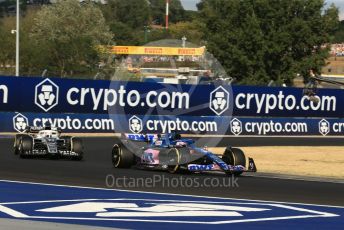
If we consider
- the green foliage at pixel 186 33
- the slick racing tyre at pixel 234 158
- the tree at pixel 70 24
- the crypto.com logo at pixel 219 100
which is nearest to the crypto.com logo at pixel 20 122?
the crypto.com logo at pixel 219 100

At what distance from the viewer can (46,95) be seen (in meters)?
→ 30.0

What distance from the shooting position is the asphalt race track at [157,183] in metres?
13.4

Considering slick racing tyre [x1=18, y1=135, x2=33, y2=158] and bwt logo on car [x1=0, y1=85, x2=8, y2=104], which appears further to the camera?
bwt logo on car [x1=0, y1=85, x2=8, y2=104]

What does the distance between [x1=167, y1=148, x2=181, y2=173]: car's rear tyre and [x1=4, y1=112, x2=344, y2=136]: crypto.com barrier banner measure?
11.3 meters

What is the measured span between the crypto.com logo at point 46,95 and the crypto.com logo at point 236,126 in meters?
7.46

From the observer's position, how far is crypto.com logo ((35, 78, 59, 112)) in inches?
1173

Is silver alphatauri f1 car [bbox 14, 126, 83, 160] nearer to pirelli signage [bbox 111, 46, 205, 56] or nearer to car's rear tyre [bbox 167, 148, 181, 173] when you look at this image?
car's rear tyre [bbox 167, 148, 181, 173]

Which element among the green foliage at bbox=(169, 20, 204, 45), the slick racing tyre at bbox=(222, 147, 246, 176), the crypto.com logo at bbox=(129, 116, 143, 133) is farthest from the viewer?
the green foliage at bbox=(169, 20, 204, 45)

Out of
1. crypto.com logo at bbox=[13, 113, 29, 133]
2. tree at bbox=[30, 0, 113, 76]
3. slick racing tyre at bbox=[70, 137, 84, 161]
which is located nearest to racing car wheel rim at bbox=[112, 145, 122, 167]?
slick racing tyre at bbox=[70, 137, 84, 161]

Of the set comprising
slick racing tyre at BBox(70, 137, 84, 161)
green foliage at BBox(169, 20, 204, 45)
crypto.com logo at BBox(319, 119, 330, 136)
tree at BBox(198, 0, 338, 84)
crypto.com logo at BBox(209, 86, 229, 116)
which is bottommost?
crypto.com logo at BBox(319, 119, 330, 136)

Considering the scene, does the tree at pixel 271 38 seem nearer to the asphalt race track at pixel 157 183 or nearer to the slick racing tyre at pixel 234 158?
the asphalt race track at pixel 157 183

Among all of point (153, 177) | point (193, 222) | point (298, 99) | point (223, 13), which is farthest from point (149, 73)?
point (193, 222)

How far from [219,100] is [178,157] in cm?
1658

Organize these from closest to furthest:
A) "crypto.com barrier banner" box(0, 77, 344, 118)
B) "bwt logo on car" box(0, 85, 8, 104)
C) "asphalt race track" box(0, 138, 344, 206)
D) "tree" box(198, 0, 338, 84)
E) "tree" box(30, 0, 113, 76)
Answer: "asphalt race track" box(0, 138, 344, 206) < "bwt logo on car" box(0, 85, 8, 104) < "crypto.com barrier banner" box(0, 77, 344, 118) < "tree" box(198, 0, 338, 84) < "tree" box(30, 0, 113, 76)
